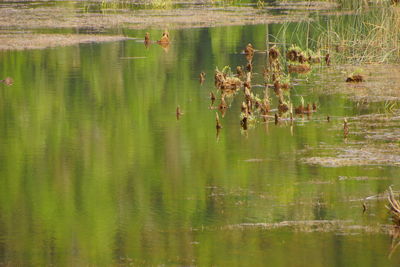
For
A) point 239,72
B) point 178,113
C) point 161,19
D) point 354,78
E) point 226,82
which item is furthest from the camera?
point 161,19

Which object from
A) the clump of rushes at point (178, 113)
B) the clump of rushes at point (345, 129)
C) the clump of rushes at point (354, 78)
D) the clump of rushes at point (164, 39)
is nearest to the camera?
the clump of rushes at point (345, 129)

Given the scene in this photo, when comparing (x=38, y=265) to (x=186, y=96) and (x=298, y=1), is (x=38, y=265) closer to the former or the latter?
(x=186, y=96)

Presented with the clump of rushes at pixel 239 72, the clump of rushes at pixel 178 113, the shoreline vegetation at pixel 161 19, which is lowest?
the clump of rushes at pixel 178 113

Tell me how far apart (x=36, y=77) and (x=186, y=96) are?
3.52 metres

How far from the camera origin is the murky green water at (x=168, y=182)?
8.23m

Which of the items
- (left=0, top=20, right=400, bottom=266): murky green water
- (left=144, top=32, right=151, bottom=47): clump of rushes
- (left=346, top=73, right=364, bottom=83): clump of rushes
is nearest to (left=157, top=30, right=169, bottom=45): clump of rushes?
(left=144, top=32, right=151, bottom=47): clump of rushes

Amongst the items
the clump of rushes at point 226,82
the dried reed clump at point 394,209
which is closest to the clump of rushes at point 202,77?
the clump of rushes at point 226,82

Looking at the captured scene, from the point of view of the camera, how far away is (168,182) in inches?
415

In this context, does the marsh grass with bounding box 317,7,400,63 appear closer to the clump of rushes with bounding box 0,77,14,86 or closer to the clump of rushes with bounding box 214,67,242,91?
the clump of rushes with bounding box 214,67,242,91

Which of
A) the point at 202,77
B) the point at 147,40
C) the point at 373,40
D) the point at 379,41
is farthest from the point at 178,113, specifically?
the point at 147,40

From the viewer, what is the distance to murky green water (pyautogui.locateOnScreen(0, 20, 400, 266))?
8.23 meters

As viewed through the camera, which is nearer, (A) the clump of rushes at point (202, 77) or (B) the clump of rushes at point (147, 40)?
(A) the clump of rushes at point (202, 77)

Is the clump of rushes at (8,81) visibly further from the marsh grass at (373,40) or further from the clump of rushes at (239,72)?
the marsh grass at (373,40)

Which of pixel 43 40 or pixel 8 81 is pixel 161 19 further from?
pixel 8 81
